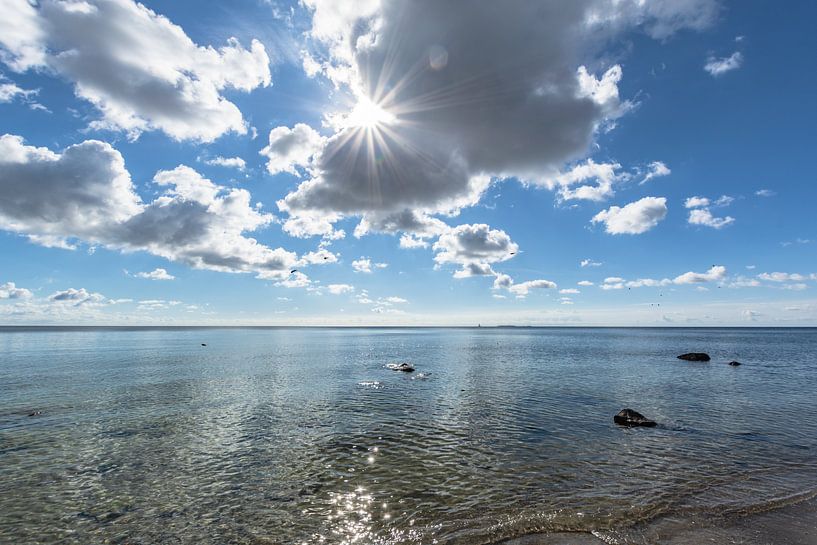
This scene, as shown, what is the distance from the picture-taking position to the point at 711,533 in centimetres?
1322

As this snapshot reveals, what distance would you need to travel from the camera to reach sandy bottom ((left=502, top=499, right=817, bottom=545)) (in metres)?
12.7

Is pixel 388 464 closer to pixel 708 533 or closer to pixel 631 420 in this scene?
pixel 708 533

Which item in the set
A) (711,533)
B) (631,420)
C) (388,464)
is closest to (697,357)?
(631,420)

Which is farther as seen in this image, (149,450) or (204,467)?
(149,450)

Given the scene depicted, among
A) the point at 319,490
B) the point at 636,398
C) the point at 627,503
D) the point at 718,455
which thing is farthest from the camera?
the point at 636,398

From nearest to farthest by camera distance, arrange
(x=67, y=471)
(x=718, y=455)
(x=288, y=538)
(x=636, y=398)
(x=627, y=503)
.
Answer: (x=288, y=538) < (x=627, y=503) < (x=67, y=471) < (x=718, y=455) < (x=636, y=398)

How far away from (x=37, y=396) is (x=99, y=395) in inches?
241

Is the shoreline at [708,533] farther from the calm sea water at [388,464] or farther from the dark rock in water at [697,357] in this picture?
the dark rock in water at [697,357]

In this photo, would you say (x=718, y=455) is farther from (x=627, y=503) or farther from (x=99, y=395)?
(x=99, y=395)

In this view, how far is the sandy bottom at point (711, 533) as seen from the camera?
Result: 500 inches

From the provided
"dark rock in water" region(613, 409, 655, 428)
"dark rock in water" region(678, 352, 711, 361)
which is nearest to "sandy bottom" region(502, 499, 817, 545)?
"dark rock in water" region(613, 409, 655, 428)

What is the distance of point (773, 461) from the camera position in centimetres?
2083

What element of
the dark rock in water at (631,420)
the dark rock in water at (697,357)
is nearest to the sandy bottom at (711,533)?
the dark rock in water at (631,420)

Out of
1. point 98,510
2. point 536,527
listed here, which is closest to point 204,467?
point 98,510
